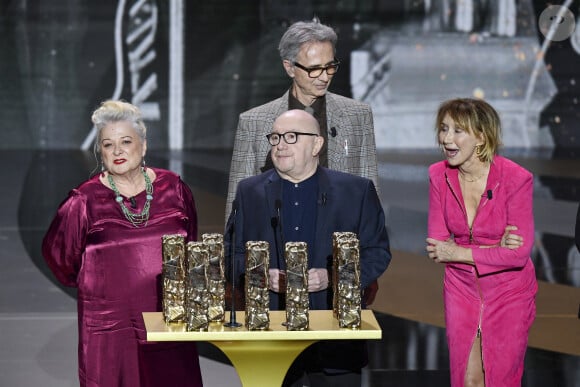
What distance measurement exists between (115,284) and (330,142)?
997mm

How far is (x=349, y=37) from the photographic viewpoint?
13.9 m

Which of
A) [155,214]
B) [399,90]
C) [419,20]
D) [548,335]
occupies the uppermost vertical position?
[419,20]

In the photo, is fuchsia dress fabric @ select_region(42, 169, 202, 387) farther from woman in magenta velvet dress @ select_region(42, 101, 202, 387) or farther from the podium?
the podium

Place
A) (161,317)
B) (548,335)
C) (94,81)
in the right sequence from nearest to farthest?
(161,317), (548,335), (94,81)

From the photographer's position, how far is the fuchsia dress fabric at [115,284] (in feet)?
12.8

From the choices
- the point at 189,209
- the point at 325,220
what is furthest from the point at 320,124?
the point at 325,220

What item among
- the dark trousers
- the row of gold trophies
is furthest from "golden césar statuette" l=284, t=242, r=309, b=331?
the dark trousers

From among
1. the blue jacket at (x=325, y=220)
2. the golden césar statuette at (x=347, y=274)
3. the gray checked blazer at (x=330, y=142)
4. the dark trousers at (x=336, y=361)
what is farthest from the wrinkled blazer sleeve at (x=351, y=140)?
the golden césar statuette at (x=347, y=274)

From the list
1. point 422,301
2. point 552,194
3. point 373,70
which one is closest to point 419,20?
point 373,70

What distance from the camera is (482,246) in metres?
3.86

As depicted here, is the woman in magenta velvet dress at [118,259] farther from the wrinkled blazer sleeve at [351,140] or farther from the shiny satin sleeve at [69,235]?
the wrinkled blazer sleeve at [351,140]

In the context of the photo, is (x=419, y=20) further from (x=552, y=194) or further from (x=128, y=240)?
(x=128, y=240)

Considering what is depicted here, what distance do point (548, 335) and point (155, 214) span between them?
8.85 ft

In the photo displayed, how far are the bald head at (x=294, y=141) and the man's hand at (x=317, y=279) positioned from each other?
1.15 feet
